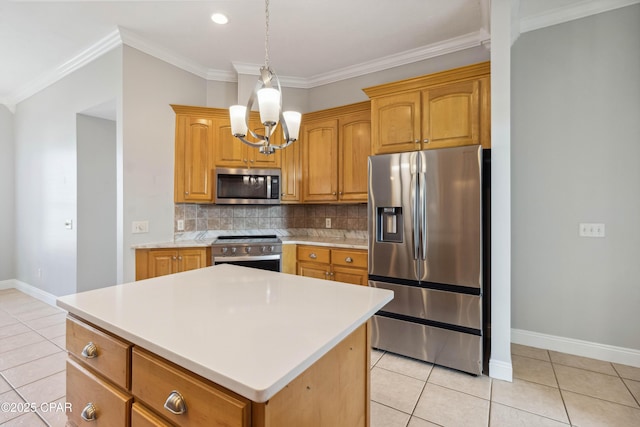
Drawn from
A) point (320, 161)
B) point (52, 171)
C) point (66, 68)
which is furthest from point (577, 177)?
point (52, 171)

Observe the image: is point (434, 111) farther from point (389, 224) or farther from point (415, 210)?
point (389, 224)

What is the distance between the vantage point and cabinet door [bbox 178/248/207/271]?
3.04 metres

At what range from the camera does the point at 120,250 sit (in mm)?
2908

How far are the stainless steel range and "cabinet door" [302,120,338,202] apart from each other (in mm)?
759

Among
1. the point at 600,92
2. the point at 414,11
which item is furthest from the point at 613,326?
the point at 414,11

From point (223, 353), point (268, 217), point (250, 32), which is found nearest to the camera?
point (223, 353)

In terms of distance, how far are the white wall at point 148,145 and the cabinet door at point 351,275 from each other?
73.9 inches

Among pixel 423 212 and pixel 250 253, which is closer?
pixel 423 212

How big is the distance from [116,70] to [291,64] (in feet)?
5.95

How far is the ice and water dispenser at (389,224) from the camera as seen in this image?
2520mm

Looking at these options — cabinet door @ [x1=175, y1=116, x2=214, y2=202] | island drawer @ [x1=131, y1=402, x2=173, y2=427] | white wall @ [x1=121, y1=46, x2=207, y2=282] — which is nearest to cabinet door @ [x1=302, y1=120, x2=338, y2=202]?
cabinet door @ [x1=175, y1=116, x2=214, y2=202]

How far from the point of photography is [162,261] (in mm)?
2990

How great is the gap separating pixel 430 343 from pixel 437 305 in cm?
31

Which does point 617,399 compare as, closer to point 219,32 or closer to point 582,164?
point 582,164
